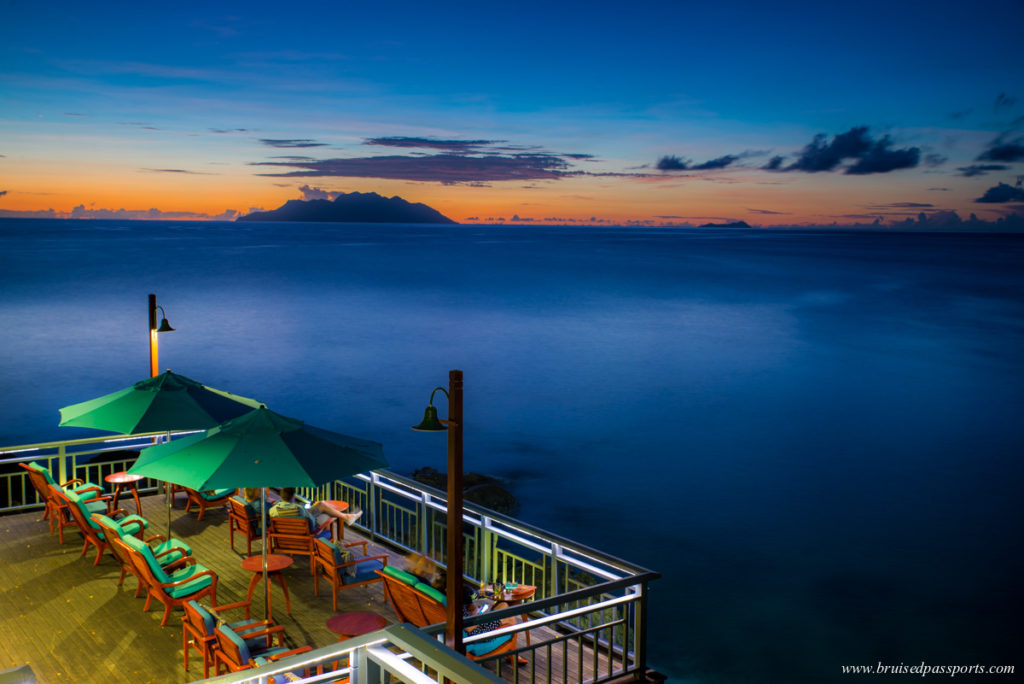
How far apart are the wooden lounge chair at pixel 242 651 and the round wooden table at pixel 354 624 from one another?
26 centimetres

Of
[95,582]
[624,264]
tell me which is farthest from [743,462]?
[624,264]

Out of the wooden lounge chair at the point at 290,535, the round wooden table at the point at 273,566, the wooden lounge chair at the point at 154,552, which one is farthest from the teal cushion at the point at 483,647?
the wooden lounge chair at the point at 154,552

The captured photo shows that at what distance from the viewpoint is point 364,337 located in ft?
162

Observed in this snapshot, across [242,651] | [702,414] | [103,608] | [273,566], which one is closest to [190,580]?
[273,566]

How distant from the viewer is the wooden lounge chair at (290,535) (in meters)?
8.15

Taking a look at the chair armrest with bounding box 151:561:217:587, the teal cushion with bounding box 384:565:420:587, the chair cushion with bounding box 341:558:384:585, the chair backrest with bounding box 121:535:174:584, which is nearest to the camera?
the teal cushion with bounding box 384:565:420:587

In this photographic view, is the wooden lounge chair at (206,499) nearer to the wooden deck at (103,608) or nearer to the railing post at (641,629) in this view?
the wooden deck at (103,608)

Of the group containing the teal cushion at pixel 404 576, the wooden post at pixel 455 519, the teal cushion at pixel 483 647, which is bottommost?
the teal cushion at pixel 483 647

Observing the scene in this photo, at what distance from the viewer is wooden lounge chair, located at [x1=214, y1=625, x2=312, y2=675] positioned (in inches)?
211

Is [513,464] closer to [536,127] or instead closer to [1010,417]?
[1010,417]

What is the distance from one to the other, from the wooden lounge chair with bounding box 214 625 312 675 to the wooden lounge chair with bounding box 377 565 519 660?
0.96m

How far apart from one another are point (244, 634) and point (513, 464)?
19970mm

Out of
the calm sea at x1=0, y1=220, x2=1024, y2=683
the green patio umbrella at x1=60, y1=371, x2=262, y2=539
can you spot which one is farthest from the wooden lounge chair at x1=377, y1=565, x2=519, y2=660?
the calm sea at x1=0, y1=220, x2=1024, y2=683

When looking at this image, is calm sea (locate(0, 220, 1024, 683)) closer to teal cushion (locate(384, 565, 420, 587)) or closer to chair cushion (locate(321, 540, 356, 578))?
chair cushion (locate(321, 540, 356, 578))
